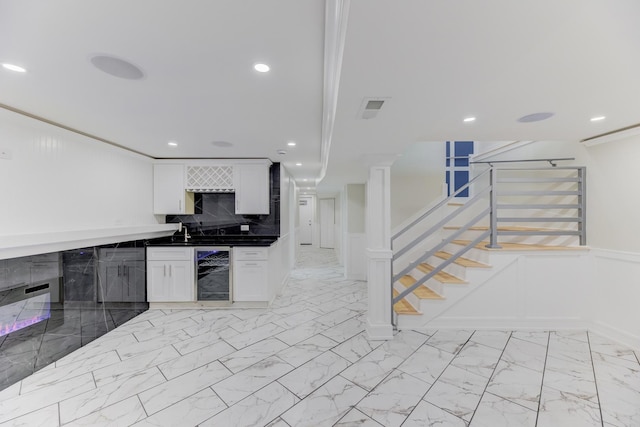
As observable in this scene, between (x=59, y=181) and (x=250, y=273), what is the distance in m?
2.34

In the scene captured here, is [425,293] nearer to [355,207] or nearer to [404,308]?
[404,308]

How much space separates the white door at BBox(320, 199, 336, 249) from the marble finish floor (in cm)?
678

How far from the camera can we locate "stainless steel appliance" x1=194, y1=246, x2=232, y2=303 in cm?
367

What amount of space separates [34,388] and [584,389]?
14.2 feet

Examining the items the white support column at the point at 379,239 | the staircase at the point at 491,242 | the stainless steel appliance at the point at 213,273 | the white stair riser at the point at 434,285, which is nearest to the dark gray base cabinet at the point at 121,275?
the stainless steel appliance at the point at 213,273

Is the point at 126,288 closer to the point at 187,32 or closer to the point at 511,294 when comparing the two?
the point at 187,32

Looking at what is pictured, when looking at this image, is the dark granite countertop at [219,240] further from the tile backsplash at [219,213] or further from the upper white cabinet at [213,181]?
the upper white cabinet at [213,181]

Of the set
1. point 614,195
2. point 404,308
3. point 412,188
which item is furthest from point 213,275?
point 614,195

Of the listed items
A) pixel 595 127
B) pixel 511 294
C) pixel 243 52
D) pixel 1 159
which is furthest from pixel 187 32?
pixel 511 294

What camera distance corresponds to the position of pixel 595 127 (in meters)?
2.46

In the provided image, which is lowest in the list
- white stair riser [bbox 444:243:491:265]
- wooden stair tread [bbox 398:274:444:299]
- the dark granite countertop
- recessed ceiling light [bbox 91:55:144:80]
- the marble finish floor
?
the marble finish floor

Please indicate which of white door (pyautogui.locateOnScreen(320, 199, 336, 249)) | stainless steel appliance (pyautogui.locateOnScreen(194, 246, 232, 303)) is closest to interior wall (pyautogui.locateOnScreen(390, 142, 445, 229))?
stainless steel appliance (pyautogui.locateOnScreen(194, 246, 232, 303))

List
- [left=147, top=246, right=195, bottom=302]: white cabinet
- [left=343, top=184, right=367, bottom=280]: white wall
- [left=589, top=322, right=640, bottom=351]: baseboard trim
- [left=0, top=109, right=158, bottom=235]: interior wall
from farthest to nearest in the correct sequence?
[left=343, top=184, right=367, bottom=280]: white wall < [left=147, top=246, right=195, bottom=302]: white cabinet < [left=589, top=322, right=640, bottom=351]: baseboard trim < [left=0, top=109, right=158, bottom=235]: interior wall

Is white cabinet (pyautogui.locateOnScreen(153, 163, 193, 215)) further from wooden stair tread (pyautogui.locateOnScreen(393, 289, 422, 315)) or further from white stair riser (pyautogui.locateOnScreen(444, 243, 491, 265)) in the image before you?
white stair riser (pyautogui.locateOnScreen(444, 243, 491, 265))
